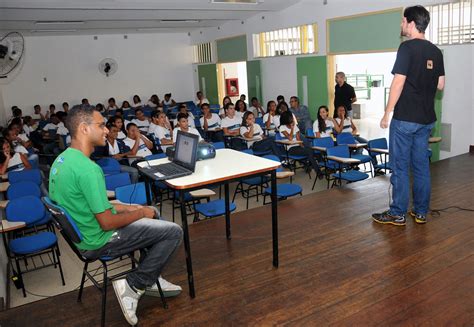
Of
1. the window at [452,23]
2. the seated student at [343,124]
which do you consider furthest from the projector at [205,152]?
the window at [452,23]

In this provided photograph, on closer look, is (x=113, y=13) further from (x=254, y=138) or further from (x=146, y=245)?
(x=146, y=245)

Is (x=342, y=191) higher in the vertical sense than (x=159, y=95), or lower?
lower

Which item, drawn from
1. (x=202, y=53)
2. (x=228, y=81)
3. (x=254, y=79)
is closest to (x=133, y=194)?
(x=254, y=79)

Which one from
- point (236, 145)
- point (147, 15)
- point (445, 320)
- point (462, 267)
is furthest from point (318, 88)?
point (445, 320)

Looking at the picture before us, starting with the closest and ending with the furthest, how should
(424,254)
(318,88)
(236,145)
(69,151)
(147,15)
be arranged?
(69,151) < (424,254) < (236,145) < (318,88) < (147,15)

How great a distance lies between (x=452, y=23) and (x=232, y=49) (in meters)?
6.92

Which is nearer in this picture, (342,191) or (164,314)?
(164,314)

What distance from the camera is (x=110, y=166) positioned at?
5762 mm

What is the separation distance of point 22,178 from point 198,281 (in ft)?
11.5

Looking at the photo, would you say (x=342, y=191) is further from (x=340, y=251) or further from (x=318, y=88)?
(x=318, y=88)

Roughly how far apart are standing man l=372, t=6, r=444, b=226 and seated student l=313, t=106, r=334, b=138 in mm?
3846

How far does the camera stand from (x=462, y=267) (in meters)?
2.80

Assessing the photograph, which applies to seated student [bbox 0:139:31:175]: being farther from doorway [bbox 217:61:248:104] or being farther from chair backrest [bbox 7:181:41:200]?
doorway [bbox 217:61:248:104]

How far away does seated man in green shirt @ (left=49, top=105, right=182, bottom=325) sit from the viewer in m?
2.13
